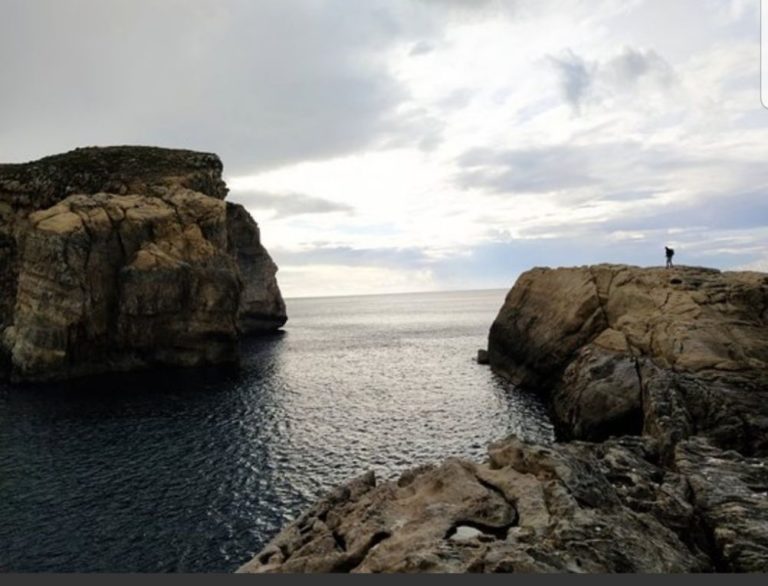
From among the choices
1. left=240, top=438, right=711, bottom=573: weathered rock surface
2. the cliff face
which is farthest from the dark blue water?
left=240, top=438, right=711, bottom=573: weathered rock surface

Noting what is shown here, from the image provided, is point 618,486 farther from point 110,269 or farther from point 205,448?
point 110,269

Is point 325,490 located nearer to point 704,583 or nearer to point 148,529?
point 148,529

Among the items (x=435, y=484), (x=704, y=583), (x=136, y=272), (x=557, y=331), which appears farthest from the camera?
(x=136, y=272)

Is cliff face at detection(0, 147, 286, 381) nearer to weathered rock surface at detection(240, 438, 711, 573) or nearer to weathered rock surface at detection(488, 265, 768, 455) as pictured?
weathered rock surface at detection(488, 265, 768, 455)

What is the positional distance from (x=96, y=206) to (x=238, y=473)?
5843 cm

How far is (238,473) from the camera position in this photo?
39.3 m

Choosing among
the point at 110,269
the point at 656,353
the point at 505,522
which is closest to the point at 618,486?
the point at 505,522

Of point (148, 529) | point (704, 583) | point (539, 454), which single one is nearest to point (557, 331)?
point (539, 454)

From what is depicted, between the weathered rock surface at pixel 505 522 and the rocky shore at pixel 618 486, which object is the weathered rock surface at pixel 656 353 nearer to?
the rocky shore at pixel 618 486

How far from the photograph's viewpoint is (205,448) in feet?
147

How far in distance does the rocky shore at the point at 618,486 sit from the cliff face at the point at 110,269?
57.9m

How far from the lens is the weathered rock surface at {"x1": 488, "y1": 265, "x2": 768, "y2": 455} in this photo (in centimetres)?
3722

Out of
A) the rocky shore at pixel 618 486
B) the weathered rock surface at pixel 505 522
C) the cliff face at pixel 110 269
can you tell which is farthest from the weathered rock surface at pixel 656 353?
the cliff face at pixel 110 269

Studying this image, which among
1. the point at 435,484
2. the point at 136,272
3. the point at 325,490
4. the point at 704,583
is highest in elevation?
the point at 136,272
